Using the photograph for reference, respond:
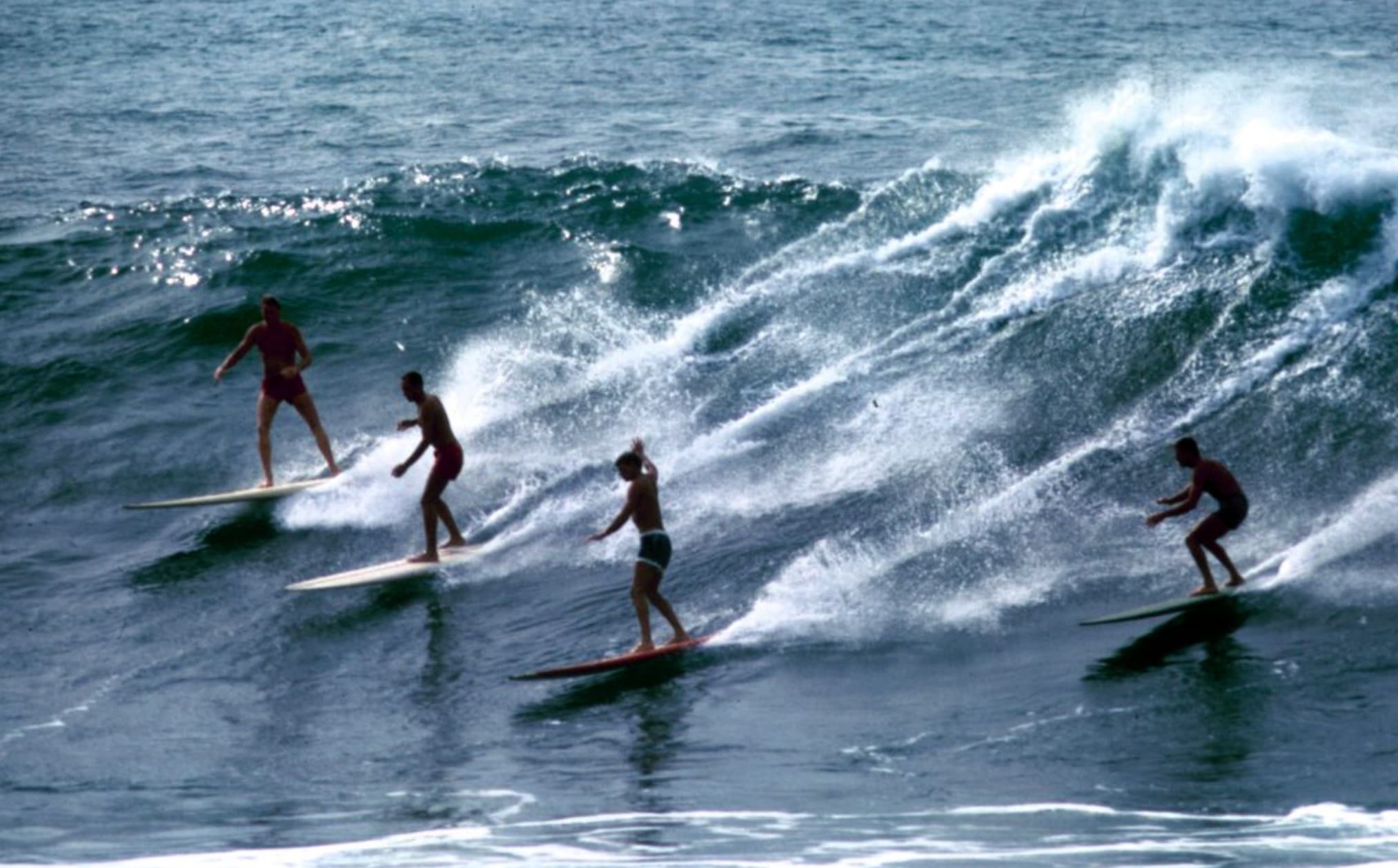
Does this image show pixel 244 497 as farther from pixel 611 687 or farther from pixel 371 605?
pixel 611 687

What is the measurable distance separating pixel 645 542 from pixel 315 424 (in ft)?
16.5

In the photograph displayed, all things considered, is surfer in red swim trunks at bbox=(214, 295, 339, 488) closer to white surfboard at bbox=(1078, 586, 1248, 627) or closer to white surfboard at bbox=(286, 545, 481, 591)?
white surfboard at bbox=(286, 545, 481, 591)

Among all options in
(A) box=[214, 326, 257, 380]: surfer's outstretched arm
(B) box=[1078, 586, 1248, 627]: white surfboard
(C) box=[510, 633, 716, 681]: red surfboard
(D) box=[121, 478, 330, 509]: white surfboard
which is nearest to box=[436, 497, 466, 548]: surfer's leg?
(D) box=[121, 478, 330, 509]: white surfboard

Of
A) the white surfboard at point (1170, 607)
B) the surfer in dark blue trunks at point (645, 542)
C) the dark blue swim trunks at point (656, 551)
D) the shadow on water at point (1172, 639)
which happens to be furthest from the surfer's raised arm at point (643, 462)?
the shadow on water at point (1172, 639)

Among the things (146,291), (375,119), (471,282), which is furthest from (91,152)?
(471,282)

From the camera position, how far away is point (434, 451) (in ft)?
46.2

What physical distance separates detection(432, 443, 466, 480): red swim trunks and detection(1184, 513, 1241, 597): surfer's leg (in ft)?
17.8

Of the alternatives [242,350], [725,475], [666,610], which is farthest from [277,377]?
[666,610]

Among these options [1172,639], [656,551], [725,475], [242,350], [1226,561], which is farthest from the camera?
[242,350]

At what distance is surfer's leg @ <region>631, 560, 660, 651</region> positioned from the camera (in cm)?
1180

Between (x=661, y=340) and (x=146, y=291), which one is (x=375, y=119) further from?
(x=661, y=340)

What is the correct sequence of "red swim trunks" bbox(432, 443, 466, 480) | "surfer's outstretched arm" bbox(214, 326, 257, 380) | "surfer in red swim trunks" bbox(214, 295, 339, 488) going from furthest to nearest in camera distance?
"surfer in red swim trunks" bbox(214, 295, 339, 488)
"surfer's outstretched arm" bbox(214, 326, 257, 380)
"red swim trunks" bbox(432, 443, 466, 480)

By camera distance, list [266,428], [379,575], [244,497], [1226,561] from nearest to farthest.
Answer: [1226,561]
[379,575]
[244,497]
[266,428]

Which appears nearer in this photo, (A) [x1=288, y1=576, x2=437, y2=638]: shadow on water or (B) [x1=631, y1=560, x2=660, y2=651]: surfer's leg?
(B) [x1=631, y1=560, x2=660, y2=651]: surfer's leg
